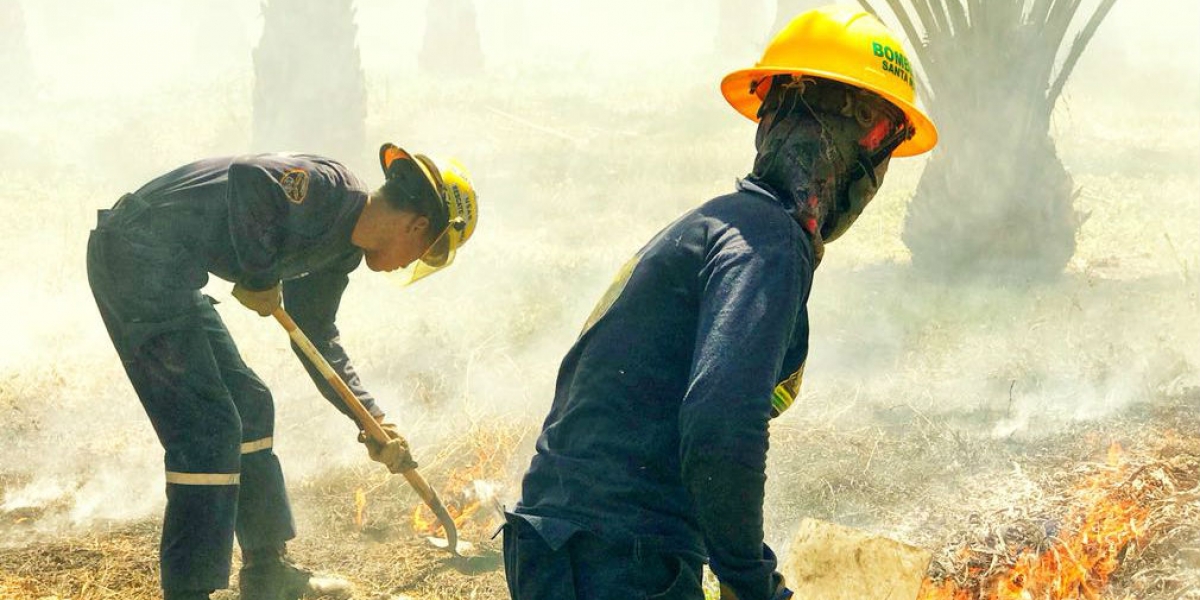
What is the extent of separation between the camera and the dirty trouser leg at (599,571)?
2004 mm

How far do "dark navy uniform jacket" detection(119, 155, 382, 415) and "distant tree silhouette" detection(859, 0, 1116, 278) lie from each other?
5.98 metres

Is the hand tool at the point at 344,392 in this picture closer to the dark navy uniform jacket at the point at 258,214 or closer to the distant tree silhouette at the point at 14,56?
the dark navy uniform jacket at the point at 258,214

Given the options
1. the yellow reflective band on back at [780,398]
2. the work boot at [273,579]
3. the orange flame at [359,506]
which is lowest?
the orange flame at [359,506]

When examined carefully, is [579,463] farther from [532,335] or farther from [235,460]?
[532,335]

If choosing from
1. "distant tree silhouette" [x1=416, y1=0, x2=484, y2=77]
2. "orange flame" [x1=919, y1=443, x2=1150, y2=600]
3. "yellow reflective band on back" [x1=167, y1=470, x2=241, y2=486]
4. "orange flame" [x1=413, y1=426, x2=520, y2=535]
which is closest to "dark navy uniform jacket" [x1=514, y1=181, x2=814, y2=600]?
"yellow reflective band on back" [x1=167, y1=470, x2=241, y2=486]

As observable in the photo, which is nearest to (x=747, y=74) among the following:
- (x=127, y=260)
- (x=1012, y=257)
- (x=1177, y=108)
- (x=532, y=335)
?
(x=127, y=260)

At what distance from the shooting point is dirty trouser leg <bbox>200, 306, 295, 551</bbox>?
4211mm

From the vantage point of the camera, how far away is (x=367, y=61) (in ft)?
118

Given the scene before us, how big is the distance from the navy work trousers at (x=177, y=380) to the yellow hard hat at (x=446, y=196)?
2.82ft

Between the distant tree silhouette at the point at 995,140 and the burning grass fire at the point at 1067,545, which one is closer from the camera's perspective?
the burning grass fire at the point at 1067,545

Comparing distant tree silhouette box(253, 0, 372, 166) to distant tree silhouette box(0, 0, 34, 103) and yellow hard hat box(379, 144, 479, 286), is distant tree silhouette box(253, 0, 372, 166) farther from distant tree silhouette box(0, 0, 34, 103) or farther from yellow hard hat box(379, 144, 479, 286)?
distant tree silhouette box(0, 0, 34, 103)

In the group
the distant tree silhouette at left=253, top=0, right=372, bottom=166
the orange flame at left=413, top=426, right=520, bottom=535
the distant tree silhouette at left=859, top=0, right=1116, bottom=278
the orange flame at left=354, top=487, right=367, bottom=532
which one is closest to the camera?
the orange flame at left=413, top=426, right=520, bottom=535

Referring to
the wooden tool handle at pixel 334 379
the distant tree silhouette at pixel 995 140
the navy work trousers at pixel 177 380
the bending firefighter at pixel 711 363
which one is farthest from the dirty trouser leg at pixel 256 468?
the distant tree silhouette at pixel 995 140

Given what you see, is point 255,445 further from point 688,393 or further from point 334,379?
point 688,393
